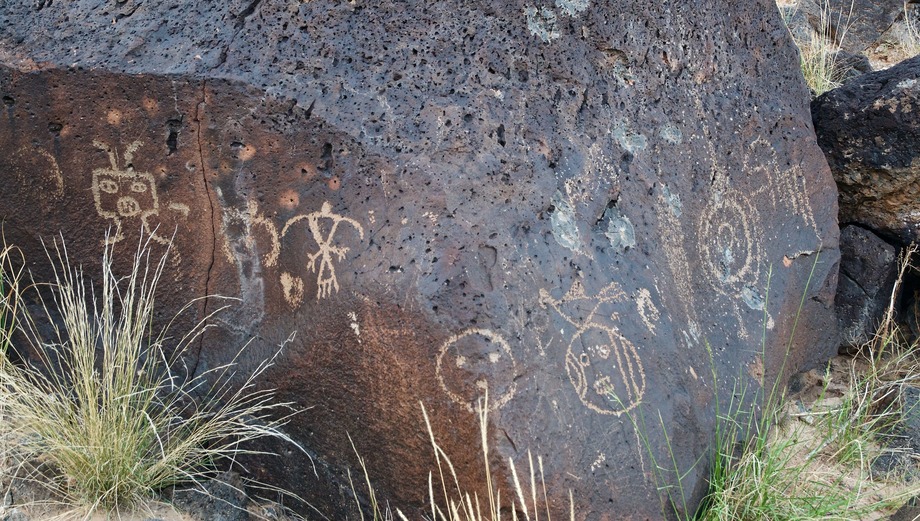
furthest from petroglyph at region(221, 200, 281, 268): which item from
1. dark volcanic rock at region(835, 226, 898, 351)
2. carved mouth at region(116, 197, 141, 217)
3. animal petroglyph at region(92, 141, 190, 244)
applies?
dark volcanic rock at region(835, 226, 898, 351)

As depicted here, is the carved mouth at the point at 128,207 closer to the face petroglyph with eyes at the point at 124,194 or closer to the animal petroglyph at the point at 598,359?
the face petroglyph with eyes at the point at 124,194

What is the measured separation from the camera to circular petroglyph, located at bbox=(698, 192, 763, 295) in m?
2.99

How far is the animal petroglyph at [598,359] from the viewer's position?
7.66 feet

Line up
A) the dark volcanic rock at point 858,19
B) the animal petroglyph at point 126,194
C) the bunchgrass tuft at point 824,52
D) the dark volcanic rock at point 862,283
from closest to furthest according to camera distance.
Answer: the animal petroglyph at point 126,194, the dark volcanic rock at point 862,283, the bunchgrass tuft at point 824,52, the dark volcanic rock at point 858,19

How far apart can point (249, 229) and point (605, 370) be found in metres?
1.03

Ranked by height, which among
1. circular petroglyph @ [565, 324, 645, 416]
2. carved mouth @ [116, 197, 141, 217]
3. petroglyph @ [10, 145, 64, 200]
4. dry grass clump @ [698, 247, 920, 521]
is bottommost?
dry grass clump @ [698, 247, 920, 521]

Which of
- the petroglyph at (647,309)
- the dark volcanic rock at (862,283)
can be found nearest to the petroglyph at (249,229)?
the petroglyph at (647,309)

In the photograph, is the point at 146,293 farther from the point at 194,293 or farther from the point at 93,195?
the point at 93,195

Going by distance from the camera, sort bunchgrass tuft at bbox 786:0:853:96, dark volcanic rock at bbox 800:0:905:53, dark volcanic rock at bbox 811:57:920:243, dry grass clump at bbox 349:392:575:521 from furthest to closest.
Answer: dark volcanic rock at bbox 800:0:905:53 → bunchgrass tuft at bbox 786:0:853:96 → dark volcanic rock at bbox 811:57:920:243 → dry grass clump at bbox 349:392:575:521

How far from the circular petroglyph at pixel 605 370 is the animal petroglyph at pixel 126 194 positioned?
1167mm

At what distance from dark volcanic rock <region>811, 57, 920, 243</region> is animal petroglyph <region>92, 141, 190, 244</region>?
2.56 metres

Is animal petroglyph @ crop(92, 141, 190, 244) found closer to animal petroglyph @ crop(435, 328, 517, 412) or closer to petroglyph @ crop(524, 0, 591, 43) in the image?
animal petroglyph @ crop(435, 328, 517, 412)

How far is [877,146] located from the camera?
12.1ft

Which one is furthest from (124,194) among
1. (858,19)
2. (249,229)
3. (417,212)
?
(858,19)
